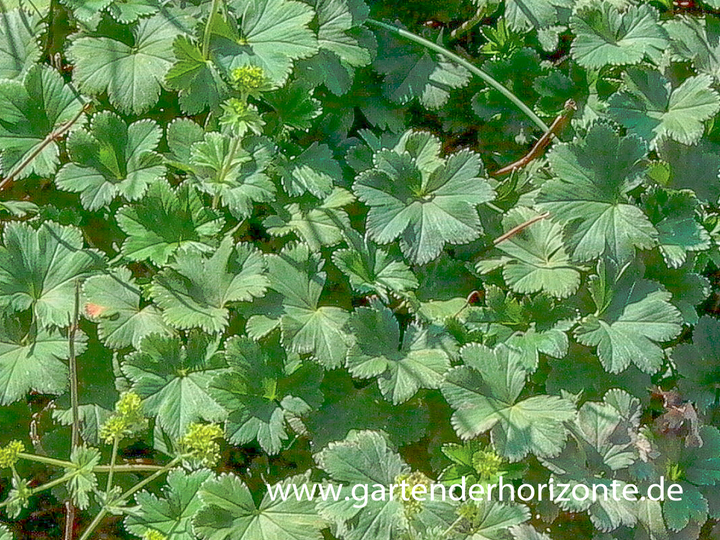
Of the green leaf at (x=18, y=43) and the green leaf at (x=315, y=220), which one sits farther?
the green leaf at (x=18, y=43)

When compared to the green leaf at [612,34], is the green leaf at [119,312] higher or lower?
lower

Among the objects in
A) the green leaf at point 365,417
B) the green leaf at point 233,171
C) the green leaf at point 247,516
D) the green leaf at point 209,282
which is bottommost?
the green leaf at point 247,516

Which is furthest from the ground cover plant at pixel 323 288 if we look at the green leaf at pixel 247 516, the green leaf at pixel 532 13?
the green leaf at pixel 532 13

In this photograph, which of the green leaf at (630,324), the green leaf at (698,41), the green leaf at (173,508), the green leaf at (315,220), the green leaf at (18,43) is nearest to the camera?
the green leaf at (173,508)

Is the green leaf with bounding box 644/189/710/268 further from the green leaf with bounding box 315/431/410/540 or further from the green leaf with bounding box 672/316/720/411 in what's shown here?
the green leaf with bounding box 315/431/410/540

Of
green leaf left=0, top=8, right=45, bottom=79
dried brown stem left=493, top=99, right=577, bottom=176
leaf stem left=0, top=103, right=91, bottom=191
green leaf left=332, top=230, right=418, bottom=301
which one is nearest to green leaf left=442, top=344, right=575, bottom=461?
green leaf left=332, top=230, right=418, bottom=301

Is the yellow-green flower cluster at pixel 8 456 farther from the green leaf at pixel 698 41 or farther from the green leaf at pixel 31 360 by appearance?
the green leaf at pixel 698 41

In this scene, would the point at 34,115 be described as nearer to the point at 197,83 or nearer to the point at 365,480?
the point at 197,83
